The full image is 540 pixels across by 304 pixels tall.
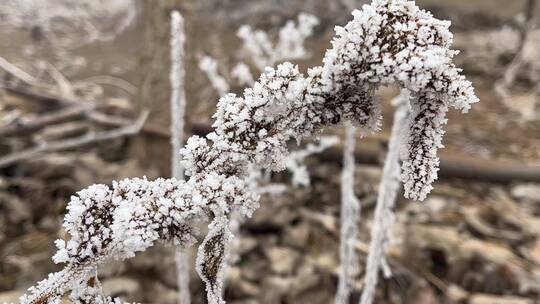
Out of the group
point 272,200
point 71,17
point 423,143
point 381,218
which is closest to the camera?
point 423,143

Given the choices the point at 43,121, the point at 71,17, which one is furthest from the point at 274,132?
the point at 71,17

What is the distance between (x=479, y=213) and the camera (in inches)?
96.0

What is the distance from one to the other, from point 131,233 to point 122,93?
369 cm

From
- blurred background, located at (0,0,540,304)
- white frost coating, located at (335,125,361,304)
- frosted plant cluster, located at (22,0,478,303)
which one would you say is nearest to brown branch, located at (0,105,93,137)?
blurred background, located at (0,0,540,304)

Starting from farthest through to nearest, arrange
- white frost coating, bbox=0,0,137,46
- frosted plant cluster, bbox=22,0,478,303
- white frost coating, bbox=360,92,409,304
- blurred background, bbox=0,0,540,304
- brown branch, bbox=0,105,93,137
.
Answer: white frost coating, bbox=0,0,137,46 < brown branch, bbox=0,105,93,137 < blurred background, bbox=0,0,540,304 < white frost coating, bbox=360,92,409,304 < frosted plant cluster, bbox=22,0,478,303

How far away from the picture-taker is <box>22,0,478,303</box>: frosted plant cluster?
1.60ft

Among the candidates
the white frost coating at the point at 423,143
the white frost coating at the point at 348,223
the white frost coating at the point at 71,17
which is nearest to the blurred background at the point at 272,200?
the white frost coating at the point at 348,223

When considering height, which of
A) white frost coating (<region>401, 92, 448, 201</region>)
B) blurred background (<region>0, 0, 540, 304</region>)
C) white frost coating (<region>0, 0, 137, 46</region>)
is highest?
white frost coating (<region>0, 0, 137, 46</region>)

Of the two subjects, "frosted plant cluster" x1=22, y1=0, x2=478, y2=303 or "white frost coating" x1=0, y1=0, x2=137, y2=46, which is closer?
"frosted plant cluster" x1=22, y1=0, x2=478, y2=303

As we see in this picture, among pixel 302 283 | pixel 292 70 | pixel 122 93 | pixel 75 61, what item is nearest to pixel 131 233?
pixel 292 70

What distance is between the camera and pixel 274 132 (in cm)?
53

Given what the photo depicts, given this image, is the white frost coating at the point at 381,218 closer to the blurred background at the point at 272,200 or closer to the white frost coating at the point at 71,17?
the blurred background at the point at 272,200

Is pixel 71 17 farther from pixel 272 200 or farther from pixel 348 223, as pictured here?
pixel 348 223

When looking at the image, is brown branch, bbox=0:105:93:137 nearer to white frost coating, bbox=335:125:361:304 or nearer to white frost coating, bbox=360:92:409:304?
white frost coating, bbox=335:125:361:304
